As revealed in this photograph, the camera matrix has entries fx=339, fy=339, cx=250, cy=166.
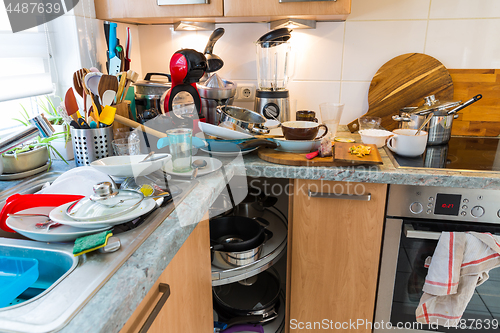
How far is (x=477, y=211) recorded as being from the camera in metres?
1.05

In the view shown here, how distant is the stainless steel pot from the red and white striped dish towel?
0.70 m

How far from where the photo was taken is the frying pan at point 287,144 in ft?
3.89

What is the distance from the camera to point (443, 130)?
52.4 inches

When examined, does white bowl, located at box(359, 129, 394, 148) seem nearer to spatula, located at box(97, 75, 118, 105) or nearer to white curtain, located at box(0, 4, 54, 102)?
spatula, located at box(97, 75, 118, 105)

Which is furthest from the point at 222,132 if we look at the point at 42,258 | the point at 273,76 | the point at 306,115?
the point at 42,258

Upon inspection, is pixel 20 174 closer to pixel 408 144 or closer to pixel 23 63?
pixel 23 63

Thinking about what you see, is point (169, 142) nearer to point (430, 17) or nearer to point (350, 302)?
point (350, 302)

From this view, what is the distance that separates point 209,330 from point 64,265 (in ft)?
1.87

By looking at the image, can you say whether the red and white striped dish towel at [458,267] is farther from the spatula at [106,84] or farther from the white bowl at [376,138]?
the spatula at [106,84]

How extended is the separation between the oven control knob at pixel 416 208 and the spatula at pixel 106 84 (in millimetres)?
1020

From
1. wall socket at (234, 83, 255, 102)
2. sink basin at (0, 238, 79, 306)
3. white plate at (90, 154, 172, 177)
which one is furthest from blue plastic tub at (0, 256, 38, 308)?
wall socket at (234, 83, 255, 102)

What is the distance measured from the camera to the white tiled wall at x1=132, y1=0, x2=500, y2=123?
1453 millimetres

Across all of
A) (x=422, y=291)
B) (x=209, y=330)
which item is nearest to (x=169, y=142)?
(x=209, y=330)

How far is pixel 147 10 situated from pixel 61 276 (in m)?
1.11
